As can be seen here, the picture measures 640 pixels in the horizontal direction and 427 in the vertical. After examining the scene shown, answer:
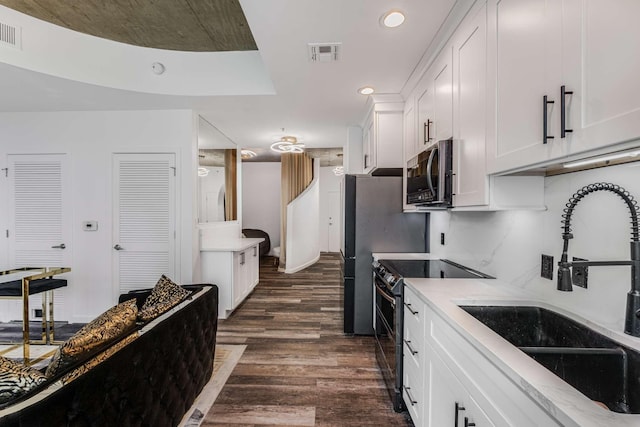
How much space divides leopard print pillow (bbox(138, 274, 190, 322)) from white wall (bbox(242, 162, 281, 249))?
6.51 metres

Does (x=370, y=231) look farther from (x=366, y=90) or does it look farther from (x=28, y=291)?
(x=28, y=291)

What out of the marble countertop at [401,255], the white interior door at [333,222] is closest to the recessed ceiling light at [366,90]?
the marble countertop at [401,255]

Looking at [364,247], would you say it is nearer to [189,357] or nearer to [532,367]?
[189,357]

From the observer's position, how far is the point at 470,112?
5.55 ft

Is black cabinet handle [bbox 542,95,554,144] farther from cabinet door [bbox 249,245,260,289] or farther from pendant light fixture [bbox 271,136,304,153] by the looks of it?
cabinet door [bbox 249,245,260,289]

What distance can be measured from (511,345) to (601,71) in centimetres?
91

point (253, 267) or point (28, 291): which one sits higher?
point (28, 291)

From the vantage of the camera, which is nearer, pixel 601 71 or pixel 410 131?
pixel 601 71

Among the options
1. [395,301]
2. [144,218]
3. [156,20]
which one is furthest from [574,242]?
[144,218]

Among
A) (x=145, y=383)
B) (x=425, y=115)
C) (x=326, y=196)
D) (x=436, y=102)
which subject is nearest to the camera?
(x=145, y=383)

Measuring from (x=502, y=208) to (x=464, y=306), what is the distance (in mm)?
543

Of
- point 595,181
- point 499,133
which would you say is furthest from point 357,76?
point 595,181

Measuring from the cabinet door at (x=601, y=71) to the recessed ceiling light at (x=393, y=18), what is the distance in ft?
3.60

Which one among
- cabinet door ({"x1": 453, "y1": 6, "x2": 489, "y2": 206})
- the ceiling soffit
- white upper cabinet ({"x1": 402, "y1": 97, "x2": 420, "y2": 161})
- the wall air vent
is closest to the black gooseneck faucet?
cabinet door ({"x1": 453, "y1": 6, "x2": 489, "y2": 206})
